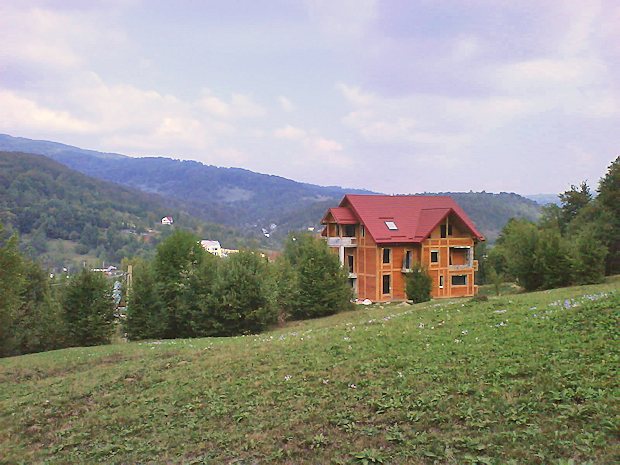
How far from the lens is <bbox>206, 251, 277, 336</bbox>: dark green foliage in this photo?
31.8m

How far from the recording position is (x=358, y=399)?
1043 centimetres

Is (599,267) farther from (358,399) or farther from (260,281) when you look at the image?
(358,399)

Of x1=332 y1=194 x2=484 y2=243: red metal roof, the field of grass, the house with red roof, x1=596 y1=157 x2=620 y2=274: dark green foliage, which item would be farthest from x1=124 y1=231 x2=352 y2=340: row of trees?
x1=596 y1=157 x2=620 y2=274: dark green foliage

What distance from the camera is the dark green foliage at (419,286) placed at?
37500mm

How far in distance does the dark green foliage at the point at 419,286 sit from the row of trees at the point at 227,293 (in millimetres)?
4580

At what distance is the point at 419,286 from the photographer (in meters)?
37.6

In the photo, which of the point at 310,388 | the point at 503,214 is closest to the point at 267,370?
the point at 310,388

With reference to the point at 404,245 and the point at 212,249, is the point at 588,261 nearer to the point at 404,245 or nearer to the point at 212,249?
the point at 404,245

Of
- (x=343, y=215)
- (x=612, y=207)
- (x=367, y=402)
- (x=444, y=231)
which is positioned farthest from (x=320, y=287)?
(x=367, y=402)

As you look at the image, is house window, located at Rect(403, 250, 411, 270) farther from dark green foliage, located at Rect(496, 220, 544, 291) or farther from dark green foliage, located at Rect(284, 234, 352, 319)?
dark green foliage, located at Rect(284, 234, 352, 319)

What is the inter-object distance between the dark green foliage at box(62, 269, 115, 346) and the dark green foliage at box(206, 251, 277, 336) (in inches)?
242

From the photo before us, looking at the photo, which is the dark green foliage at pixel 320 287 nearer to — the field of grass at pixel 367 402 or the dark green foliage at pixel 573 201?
the field of grass at pixel 367 402

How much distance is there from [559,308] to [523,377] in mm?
6384

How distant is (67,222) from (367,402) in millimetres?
171653
